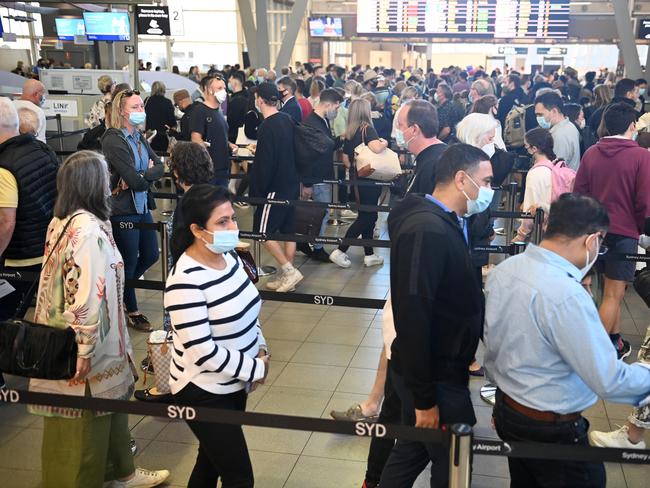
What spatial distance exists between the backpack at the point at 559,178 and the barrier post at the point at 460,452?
3.41 m

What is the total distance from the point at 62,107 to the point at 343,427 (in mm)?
9275

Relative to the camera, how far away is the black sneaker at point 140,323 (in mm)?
5578

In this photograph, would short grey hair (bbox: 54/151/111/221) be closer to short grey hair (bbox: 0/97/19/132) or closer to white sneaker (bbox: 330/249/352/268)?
short grey hair (bbox: 0/97/19/132)

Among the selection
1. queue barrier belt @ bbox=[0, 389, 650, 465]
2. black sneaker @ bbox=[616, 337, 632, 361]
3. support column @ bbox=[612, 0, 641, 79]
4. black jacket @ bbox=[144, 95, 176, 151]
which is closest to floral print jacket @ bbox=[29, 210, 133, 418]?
queue barrier belt @ bbox=[0, 389, 650, 465]

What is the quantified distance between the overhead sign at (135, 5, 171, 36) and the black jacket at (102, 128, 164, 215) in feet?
30.8

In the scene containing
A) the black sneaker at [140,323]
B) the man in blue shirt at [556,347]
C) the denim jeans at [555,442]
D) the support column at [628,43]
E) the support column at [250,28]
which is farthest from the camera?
the support column at [250,28]

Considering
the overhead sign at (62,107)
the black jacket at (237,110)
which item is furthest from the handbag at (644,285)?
the overhead sign at (62,107)

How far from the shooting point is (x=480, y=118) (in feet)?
15.9

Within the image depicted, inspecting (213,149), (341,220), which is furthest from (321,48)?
(213,149)

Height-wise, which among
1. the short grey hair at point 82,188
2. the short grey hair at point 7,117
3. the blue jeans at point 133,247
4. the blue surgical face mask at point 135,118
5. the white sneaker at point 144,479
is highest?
the short grey hair at point 7,117

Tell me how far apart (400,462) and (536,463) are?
0.59m

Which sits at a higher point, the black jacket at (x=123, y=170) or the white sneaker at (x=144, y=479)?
the black jacket at (x=123, y=170)

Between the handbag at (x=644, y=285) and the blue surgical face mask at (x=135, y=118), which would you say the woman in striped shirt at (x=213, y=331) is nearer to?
the handbag at (x=644, y=285)

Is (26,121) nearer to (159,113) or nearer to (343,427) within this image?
(343,427)
